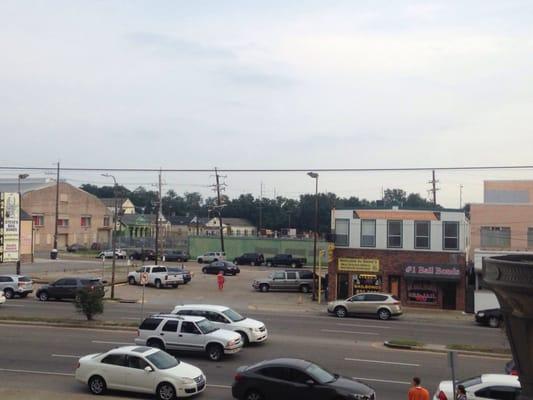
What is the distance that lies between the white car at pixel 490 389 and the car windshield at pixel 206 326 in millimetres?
9108

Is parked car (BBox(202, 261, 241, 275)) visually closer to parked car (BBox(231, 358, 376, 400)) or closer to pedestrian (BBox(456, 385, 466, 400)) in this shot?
parked car (BBox(231, 358, 376, 400))

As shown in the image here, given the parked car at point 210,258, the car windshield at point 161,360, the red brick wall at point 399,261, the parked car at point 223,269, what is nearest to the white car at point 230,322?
the car windshield at point 161,360

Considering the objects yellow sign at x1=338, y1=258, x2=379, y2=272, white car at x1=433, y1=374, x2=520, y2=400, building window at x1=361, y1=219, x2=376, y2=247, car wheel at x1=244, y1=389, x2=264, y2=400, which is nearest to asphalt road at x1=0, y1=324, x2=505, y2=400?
car wheel at x1=244, y1=389, x2=264, y2=400

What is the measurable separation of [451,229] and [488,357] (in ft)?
61.4

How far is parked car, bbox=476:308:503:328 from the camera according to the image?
109 feet

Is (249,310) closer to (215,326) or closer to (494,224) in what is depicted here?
(215,326)

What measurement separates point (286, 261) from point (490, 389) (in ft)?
→ 180

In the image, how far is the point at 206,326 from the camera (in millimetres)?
22516

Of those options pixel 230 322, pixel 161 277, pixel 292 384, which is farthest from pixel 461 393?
pixel 161 277

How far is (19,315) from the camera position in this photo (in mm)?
31719

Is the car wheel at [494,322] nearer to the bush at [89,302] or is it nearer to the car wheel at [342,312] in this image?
the car wheel at [342,312]

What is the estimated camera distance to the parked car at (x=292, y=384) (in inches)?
610

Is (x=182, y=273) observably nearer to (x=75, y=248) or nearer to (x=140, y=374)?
(x=140, y=374)

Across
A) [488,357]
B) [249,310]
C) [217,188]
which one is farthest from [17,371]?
[217,188]
